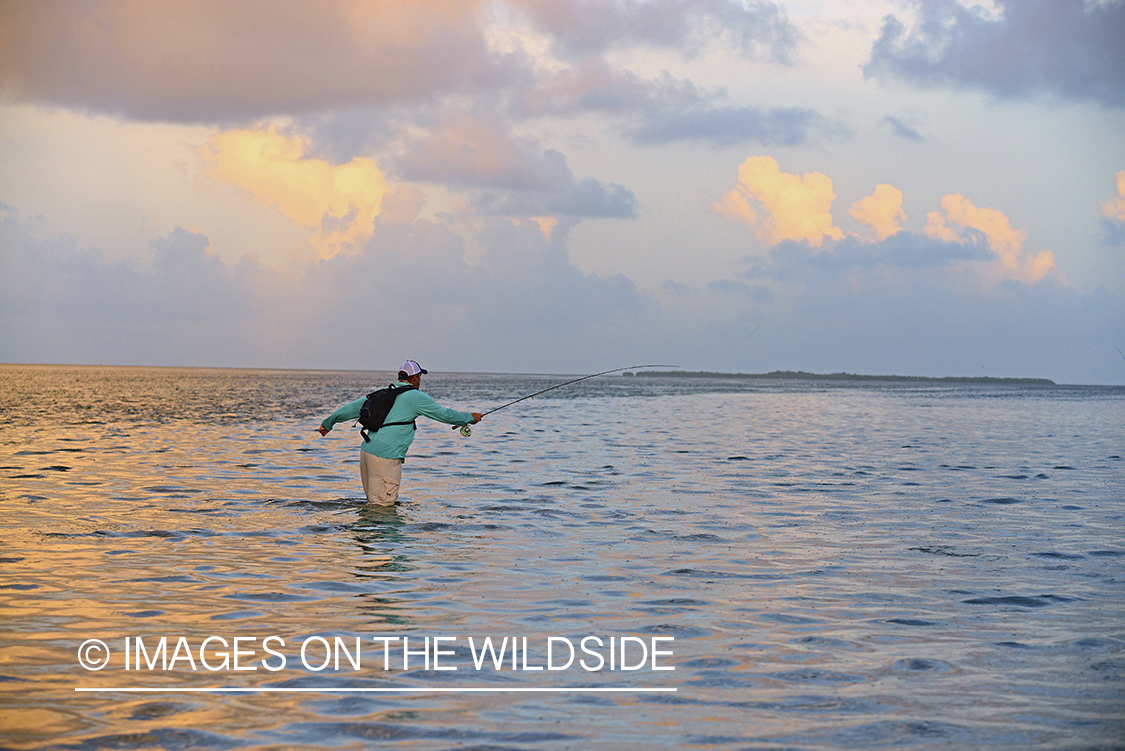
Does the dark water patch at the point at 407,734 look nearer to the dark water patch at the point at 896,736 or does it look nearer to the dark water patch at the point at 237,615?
the dark water patch at the point at 896,736

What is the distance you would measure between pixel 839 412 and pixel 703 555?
149 ft

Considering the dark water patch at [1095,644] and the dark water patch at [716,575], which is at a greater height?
the dark water patch at [1095,644]

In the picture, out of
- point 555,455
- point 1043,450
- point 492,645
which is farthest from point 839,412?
point 492,645

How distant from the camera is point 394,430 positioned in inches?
552

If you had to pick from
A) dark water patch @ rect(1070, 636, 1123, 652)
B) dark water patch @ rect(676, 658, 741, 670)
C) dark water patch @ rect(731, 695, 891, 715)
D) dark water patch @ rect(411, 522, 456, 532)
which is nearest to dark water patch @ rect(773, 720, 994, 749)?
dark water patch @ rect(731, 695, 891, 715)

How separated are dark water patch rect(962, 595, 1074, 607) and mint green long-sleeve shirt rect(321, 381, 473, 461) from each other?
7295mm

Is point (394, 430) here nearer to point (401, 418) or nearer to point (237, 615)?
point (401, 418)

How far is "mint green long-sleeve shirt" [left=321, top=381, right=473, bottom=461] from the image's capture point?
13.9 metres

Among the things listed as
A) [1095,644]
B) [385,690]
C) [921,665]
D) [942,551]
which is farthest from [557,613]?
[942,551]

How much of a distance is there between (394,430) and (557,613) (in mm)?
6270

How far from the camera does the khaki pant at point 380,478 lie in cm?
1428

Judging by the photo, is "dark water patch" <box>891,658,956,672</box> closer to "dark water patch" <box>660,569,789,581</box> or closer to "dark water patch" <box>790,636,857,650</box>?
"dark water patch" <box>790,636,857,650</box>

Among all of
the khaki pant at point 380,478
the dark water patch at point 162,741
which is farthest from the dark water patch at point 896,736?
the khaki pant at point 380,478

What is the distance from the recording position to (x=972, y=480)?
20297 mm
